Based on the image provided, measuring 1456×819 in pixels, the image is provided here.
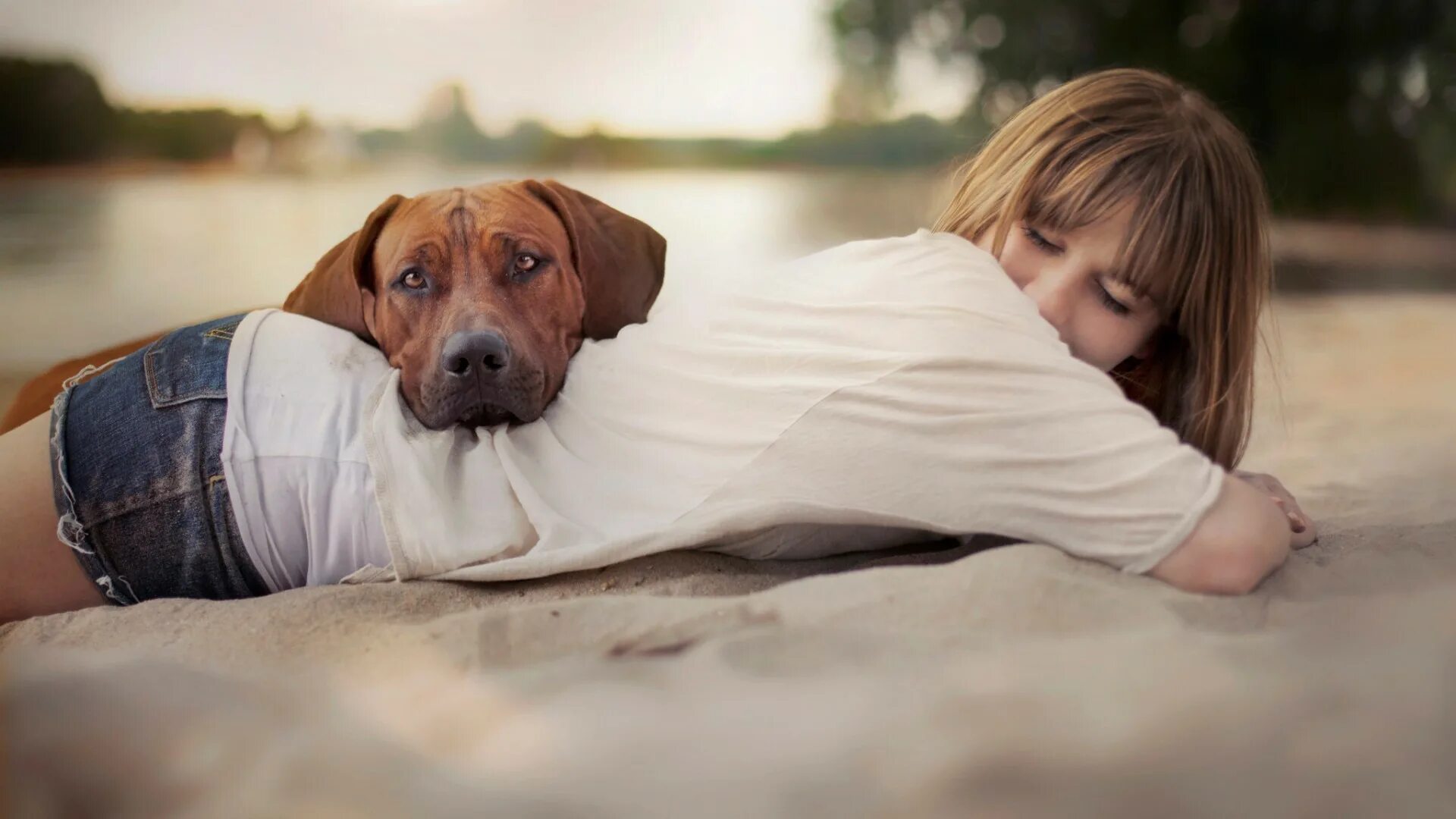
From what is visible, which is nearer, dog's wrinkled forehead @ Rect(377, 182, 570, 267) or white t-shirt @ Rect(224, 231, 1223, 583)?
white t-shirt @ Rect(224, 231, 1223, 583)

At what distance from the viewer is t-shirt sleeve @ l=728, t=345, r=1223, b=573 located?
3.42 feet

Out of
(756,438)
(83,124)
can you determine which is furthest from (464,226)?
(83,124)

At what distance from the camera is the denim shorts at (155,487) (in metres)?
1.14

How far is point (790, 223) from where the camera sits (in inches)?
80.1

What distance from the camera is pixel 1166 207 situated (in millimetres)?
1269

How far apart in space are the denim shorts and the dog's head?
20cm

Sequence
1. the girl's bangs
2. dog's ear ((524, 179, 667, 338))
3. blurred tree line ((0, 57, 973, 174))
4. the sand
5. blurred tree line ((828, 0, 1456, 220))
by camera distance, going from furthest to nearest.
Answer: blurred tree line ((828, 0, 1456, 220)) < blurred tree line ((0, 57, 973, 174)) < dog's ear ((524, 179, 667, 338)) < the girl's bangs < the sand

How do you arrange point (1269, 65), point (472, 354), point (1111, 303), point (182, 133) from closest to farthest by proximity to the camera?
point (472, 354), point (1111, 303), point (182, 133), point (1269, 65)

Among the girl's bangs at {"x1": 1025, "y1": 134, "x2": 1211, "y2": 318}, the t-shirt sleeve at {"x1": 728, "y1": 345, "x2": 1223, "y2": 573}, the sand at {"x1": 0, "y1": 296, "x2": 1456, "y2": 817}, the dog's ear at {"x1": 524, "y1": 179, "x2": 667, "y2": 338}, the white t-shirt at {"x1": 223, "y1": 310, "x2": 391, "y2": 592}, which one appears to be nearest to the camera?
the sand at {"x1": 0, "y1": 296, "x2": 1456, "y2": 817}

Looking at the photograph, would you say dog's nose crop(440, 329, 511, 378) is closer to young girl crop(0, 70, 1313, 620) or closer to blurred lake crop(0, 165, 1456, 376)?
young girl crop(0, 70, 1313, 620)

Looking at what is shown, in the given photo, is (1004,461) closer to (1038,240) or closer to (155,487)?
(1038,240)

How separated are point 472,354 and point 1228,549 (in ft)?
2.65

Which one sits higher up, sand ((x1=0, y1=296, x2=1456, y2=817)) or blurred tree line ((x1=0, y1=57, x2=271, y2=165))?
blurred tree line ((x1=0, y1=57, x2=271, y2=165))

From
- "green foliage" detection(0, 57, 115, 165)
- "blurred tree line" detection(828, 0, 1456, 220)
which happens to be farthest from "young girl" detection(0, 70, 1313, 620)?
"blurred tree line" detection(828, 0, 1456, 220)
